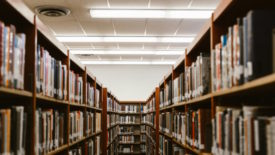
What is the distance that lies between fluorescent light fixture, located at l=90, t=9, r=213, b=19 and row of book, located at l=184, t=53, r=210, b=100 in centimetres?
314

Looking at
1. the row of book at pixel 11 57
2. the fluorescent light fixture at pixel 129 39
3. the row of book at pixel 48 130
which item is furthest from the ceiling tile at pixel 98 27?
the row of book at pixel 11 57

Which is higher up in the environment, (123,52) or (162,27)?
(162,27)

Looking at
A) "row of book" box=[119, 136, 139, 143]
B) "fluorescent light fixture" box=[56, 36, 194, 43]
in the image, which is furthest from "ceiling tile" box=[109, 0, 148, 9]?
"row of book" box=[119, 136, 139, 143]

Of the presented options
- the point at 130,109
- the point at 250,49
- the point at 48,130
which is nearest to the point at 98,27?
the point at 130,109

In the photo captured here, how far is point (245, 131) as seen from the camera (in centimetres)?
132

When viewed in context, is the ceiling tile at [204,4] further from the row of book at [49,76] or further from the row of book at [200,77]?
the row of book at [49,76]

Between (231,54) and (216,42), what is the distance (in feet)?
1.19

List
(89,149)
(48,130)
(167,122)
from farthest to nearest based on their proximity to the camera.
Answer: (167,122) < (89,149) < (48,130)

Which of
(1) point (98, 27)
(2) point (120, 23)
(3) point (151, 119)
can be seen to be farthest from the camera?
(3) point (151, 119)

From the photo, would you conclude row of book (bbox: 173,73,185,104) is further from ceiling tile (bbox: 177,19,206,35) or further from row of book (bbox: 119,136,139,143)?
row of book (bbox: 119,136,139,143)

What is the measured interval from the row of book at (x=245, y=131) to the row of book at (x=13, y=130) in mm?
1023

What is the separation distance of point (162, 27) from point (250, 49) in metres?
5.50

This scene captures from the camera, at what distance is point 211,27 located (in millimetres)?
1886

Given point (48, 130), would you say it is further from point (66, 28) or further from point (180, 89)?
point (66, 28)
